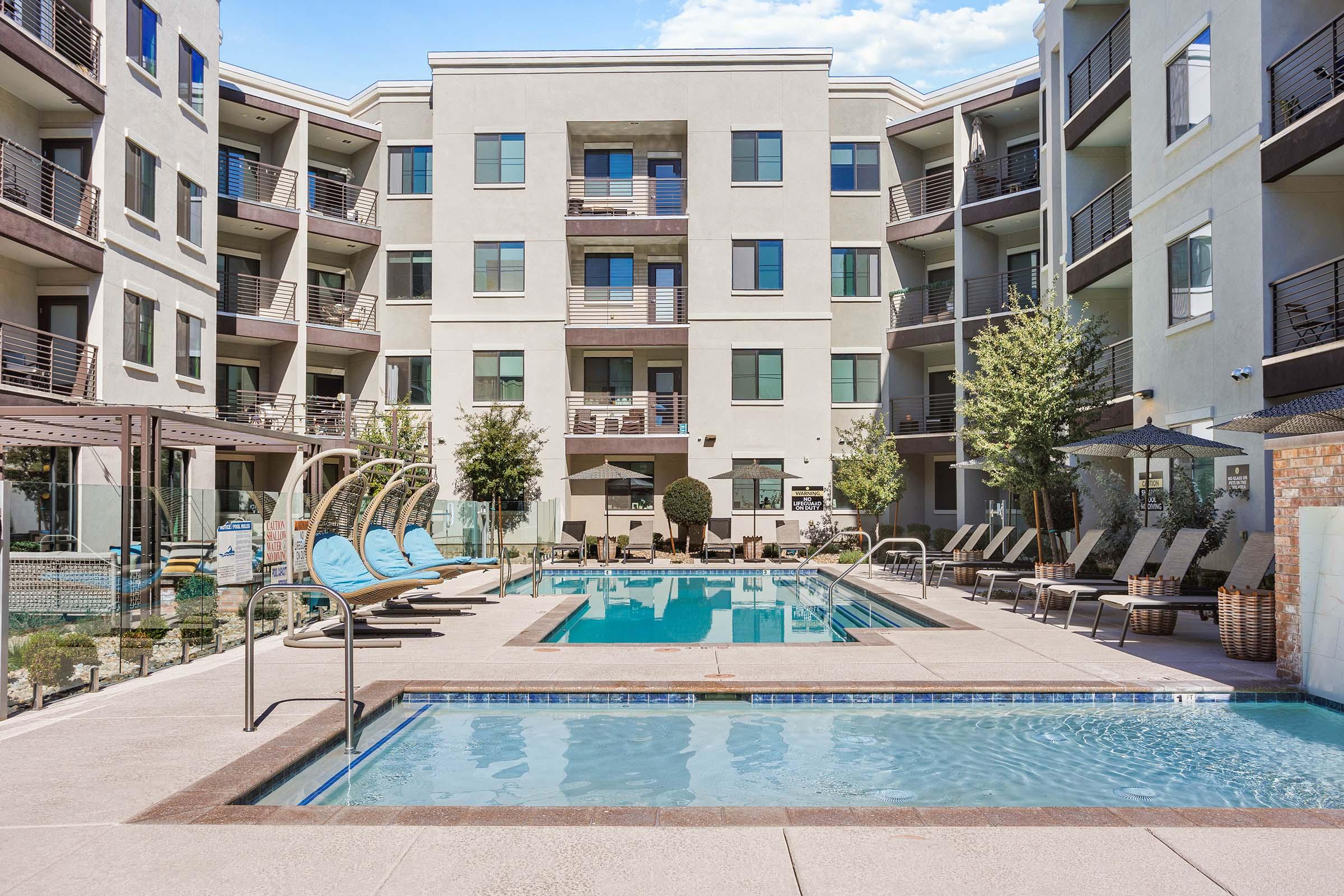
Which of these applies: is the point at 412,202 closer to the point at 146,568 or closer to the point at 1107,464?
the point at 1107,464

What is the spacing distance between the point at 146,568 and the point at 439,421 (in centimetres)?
2040

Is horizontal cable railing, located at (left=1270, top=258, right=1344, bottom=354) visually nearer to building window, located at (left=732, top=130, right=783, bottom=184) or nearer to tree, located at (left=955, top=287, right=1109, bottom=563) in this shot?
tree, located at (left=955, top=287, right=1109, bottom=563)

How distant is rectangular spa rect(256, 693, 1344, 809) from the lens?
595 centimetres

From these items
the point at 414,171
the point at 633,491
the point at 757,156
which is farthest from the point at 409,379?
the point at 757,156

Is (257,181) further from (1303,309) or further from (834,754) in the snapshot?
(834,754)

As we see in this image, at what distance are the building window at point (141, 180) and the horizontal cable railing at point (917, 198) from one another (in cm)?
2030

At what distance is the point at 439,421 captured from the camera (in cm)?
2994

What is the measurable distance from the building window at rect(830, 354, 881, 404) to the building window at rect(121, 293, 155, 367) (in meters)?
18.6

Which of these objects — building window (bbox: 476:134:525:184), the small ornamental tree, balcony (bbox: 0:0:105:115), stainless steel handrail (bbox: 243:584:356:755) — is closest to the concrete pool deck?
stainless steel handrail (bbox: 243:584:356:755)

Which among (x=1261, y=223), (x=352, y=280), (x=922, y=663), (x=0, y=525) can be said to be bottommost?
(x=922, y=663)

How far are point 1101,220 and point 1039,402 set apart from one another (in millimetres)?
7303

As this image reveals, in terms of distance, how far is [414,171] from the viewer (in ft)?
104

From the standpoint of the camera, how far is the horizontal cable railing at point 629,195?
3077cm

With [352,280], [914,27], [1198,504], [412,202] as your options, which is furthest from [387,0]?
[914,27]
